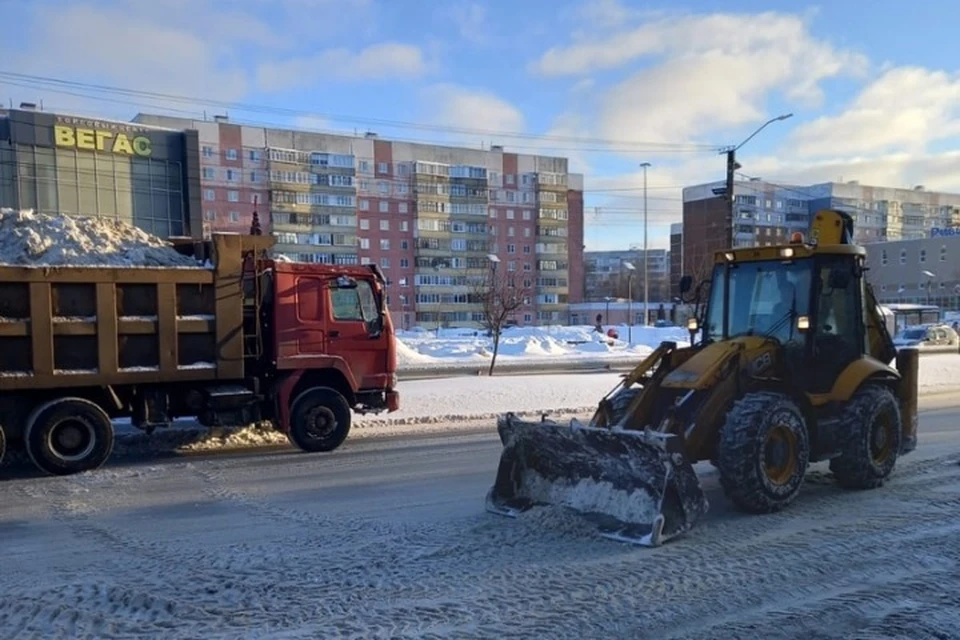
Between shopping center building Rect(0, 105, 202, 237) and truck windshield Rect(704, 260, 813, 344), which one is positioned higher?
shopping center building Rect(0, 105, 202, 237)

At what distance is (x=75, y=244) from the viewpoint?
10664 mm

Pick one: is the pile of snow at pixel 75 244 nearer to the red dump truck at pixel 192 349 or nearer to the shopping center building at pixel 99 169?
the red dump truck at pixel 192 349

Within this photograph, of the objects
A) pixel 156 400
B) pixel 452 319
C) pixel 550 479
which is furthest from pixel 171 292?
pixel 452 319

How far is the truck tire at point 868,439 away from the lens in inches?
325

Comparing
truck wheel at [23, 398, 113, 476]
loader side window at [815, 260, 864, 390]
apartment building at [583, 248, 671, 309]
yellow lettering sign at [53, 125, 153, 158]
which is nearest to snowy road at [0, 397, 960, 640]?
truck wheel at [23, 398, 113, 476]

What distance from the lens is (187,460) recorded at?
1131cm

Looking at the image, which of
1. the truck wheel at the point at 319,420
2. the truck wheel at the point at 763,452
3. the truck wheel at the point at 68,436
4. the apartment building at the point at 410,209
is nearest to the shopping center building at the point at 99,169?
the apartment building at the point at 410,209

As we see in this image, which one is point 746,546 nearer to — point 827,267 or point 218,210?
point 827,267

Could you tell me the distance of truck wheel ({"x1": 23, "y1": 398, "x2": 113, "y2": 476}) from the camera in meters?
10.1

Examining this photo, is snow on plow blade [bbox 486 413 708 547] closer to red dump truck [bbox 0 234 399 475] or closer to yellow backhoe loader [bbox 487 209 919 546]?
yellow backhoe loader [bbox 487 209 919 546]

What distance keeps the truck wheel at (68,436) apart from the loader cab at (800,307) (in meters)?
7.57

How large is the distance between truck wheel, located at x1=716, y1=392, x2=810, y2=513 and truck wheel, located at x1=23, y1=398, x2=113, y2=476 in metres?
7.64

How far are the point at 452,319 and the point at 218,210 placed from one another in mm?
26441

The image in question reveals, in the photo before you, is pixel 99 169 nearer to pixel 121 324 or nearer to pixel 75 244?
pixel 75 244
